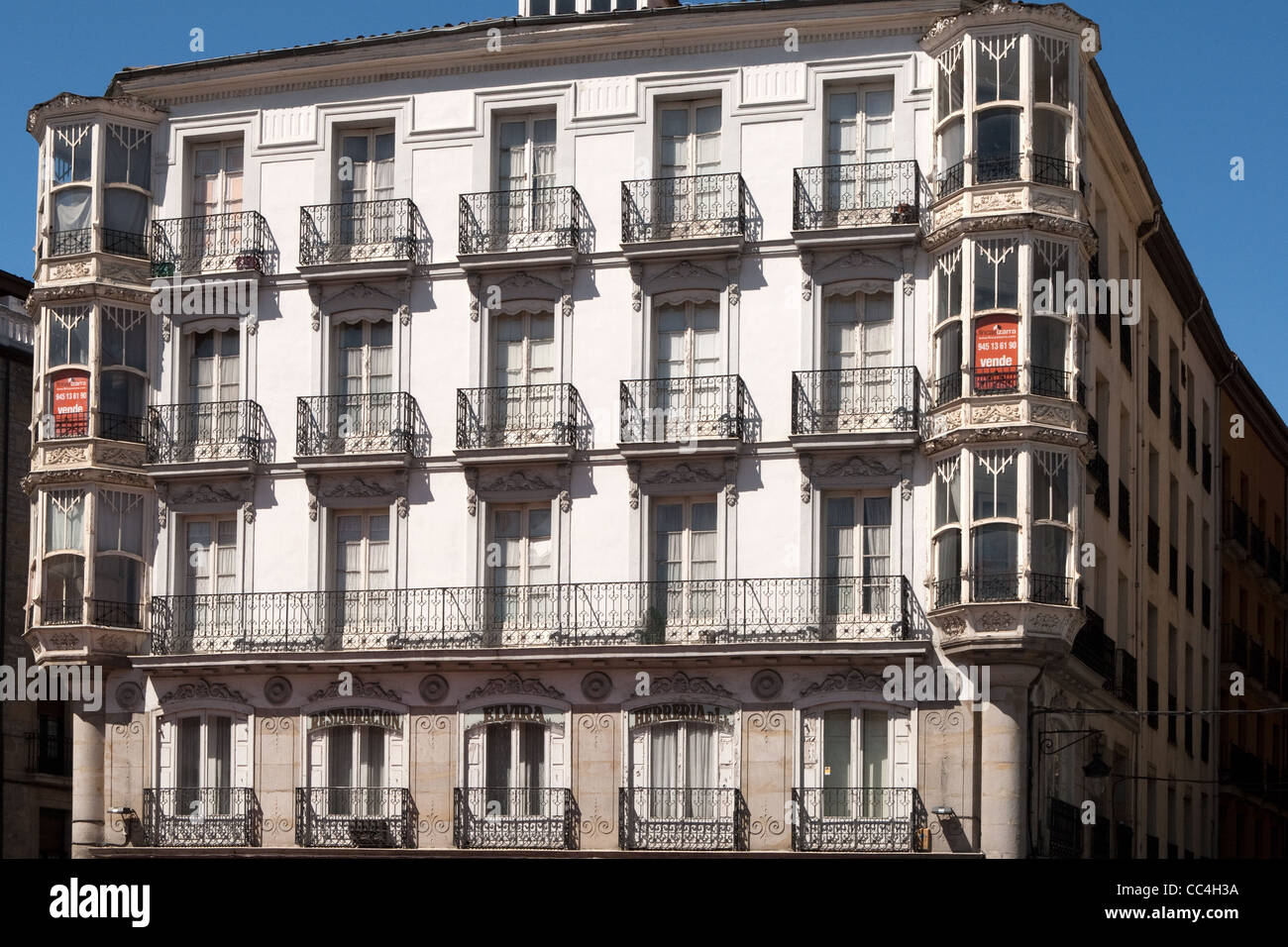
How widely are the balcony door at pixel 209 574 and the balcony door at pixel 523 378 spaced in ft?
18.7

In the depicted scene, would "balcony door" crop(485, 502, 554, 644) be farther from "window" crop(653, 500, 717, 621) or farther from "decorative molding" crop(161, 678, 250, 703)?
"decorative molding" crop(161, 678, 250, 703)

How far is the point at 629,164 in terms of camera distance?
133 feet

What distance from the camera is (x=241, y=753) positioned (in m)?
40.8

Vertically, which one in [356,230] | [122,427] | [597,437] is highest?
[356,230]

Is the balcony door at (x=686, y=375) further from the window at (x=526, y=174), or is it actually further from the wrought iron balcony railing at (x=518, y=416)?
the window at (x=526, y=174)

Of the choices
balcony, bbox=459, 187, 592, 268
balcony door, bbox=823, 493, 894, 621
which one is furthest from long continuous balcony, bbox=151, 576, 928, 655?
balcony, bbox=459, 187, 592, 268

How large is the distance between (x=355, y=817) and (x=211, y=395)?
8.67 m

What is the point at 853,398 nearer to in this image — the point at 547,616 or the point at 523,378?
the point at 523,378

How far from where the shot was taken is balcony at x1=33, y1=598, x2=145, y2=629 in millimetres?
41344

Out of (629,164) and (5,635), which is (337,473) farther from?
(5,635)

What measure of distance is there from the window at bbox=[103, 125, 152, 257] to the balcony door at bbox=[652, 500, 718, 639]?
463 inches

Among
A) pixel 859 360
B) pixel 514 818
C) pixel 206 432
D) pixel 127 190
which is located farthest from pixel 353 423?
pixel 859 360
